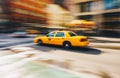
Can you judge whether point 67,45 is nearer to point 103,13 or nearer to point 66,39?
point 66,39

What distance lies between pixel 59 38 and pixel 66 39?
2.42 feet

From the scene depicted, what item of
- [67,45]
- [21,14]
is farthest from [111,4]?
[21,14]

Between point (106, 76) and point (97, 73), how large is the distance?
0.46m

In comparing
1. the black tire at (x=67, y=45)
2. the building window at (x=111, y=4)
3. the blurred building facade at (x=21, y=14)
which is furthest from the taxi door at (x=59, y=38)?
the blurred building facade at (x=21, y=14)

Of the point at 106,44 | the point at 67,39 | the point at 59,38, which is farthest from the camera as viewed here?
the point at 106,44

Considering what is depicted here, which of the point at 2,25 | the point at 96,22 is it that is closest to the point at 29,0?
the point at 2,25

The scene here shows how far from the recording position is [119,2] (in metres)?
26.5

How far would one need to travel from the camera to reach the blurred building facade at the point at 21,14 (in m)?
52.0

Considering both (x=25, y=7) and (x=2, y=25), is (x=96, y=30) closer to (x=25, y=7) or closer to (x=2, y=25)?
(x=2, y=25)

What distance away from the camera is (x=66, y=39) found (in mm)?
12836

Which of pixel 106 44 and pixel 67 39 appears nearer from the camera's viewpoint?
pixel 67 39

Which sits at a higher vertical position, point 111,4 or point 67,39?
point 111,4

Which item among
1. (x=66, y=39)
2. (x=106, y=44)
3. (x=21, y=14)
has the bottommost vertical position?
(x=106, y=44)

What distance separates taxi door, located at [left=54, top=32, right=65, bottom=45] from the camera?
1314 centimetres
